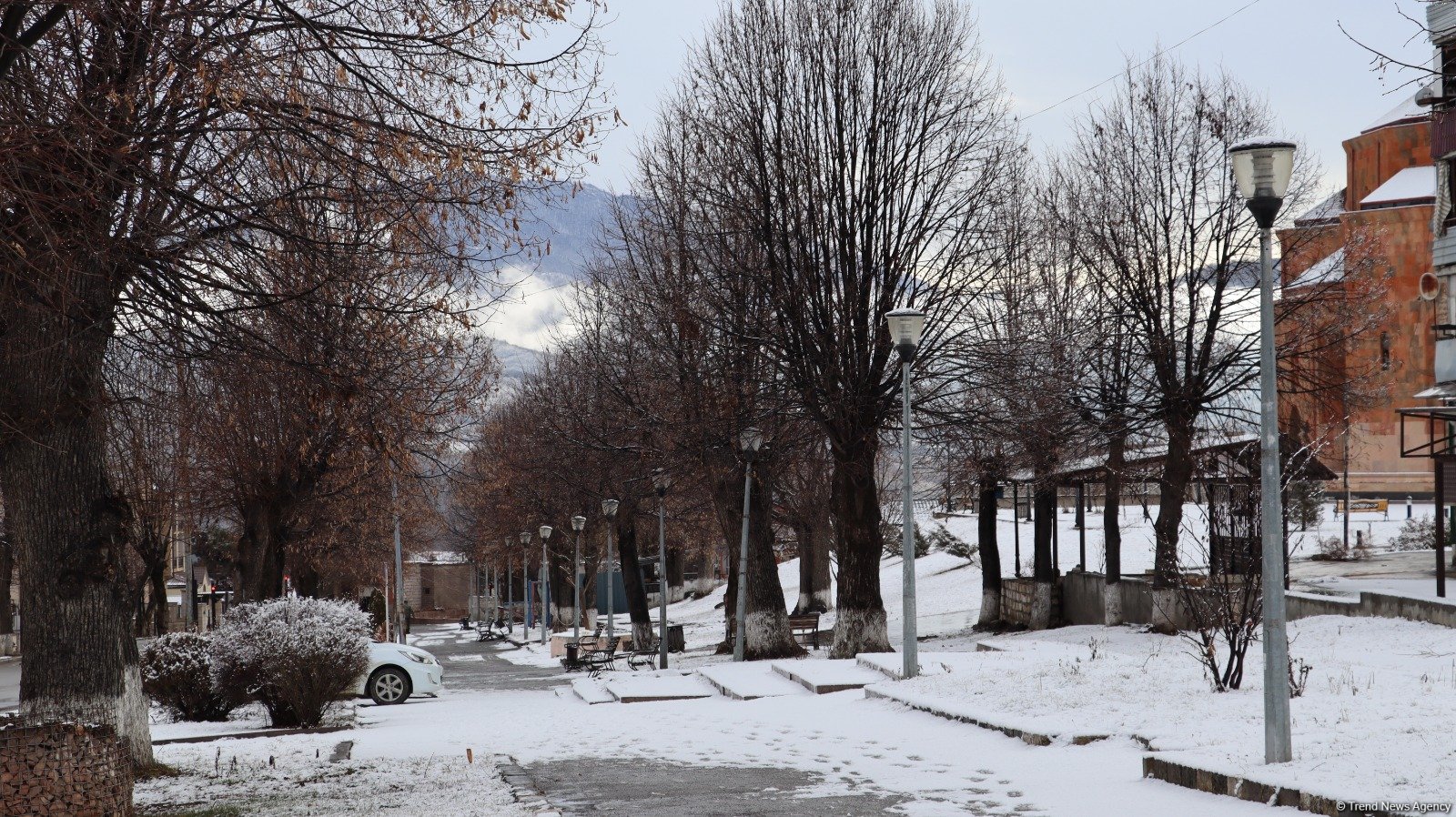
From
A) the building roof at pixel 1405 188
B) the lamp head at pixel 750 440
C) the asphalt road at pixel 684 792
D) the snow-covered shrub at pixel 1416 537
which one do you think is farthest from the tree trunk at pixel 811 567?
the asphalt road at pixel 684 792

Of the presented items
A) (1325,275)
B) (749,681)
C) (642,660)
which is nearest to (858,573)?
(749,681)

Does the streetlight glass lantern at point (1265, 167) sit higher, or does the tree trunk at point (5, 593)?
the streetlight glass lantern at point (1265, 167)

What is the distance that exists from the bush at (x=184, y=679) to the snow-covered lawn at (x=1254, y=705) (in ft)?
32.5

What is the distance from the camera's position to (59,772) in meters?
8.76

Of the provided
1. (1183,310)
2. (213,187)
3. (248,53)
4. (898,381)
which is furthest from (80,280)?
(1183,310)

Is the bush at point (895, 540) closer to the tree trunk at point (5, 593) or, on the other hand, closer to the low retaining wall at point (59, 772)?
the tree trunk at point (5, 593)

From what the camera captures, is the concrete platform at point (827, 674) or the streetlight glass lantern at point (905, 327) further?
the concrete platform at point (827, 674)

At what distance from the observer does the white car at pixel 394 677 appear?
23531mm

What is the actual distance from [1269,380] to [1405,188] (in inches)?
1795

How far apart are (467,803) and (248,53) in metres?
5.37

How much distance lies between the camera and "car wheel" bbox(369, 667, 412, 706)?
23.5 meters

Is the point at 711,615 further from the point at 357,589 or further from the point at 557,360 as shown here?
the point at 357,589

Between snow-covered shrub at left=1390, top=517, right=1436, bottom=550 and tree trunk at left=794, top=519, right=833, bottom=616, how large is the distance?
18.3m

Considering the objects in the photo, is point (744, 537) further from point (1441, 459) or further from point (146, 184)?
point (146, 184)
